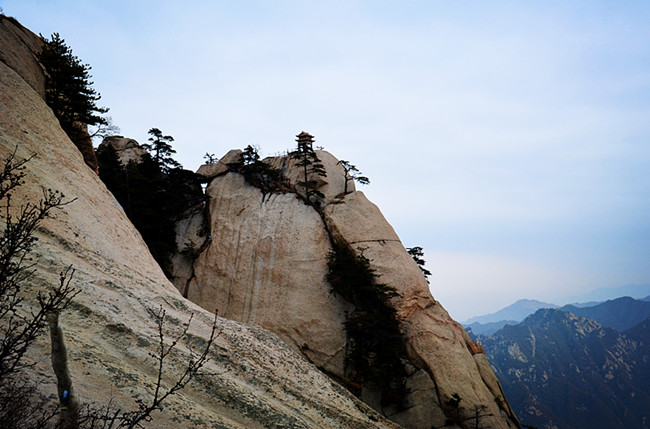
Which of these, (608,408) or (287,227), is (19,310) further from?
(608,408)

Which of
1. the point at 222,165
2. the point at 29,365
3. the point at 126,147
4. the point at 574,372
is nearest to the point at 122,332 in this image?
the point at 29,365

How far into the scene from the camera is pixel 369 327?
865 inches

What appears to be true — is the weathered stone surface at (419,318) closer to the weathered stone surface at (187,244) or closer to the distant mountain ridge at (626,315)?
the weathered stone surface at (187,244)

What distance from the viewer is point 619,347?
118812 millimetres

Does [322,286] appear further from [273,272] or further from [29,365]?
[29,365]

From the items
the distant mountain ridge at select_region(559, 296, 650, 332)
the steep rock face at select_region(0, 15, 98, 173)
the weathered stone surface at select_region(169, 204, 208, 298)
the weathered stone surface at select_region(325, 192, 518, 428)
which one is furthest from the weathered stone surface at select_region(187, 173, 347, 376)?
the distant mountain ridge at select_region(559, 296, 650, 332)

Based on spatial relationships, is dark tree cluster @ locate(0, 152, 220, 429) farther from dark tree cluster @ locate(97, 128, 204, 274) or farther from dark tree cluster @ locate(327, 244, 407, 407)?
dark tree cluster @ locate(97, 128, 204, 274)

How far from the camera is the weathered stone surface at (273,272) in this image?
2400cm

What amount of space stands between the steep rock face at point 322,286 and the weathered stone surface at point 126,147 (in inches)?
475

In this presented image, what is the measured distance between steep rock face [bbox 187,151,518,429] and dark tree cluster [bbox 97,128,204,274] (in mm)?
3115

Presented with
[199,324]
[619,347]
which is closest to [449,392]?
[199,324]

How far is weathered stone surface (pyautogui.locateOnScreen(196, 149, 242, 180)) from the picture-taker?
33719 mm

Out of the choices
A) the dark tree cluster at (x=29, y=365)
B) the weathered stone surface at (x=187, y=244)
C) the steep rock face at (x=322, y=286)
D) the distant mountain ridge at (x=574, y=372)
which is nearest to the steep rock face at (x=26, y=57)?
the weathered stone surface at (x=187, y=244)

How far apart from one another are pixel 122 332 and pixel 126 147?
1427 inches
